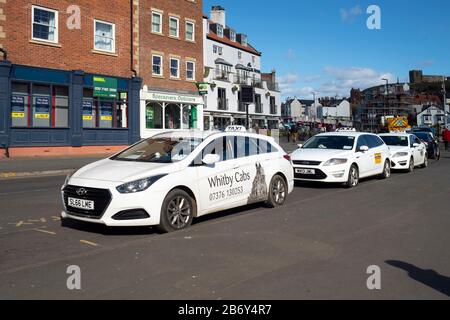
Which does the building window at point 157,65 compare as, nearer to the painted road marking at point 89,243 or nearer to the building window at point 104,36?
the building window at point 104,36

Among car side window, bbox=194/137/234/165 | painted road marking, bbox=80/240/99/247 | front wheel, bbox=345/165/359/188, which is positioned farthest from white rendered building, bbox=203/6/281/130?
painted road marking, bbox=80/240/99/247

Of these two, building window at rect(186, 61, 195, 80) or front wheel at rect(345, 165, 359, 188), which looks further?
building window at rect(186, 61, 195, 80)

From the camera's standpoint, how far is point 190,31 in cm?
3409

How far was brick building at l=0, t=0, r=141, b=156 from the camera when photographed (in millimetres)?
22297

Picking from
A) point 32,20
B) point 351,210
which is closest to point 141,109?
point 32,20

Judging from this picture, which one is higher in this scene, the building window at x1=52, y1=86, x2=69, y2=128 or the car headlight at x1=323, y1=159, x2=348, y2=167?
the building window at x1=52, y1=86, x2=69, y2=128

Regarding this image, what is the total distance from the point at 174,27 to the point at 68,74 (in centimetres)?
1069

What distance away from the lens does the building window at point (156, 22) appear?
30.9 m

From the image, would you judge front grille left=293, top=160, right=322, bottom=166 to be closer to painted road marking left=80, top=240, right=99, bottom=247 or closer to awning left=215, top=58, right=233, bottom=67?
painted road marking left=80, top=240, right=99, bottom=247

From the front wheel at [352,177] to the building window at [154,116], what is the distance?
19965 millimetres

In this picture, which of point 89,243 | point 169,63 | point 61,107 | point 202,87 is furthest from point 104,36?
point 89,243

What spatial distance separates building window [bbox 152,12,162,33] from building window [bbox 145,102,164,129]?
5.11 metres

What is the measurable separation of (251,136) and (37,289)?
5297mm

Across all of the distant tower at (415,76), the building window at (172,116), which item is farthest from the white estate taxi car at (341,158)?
the distant tower at (415,76)
